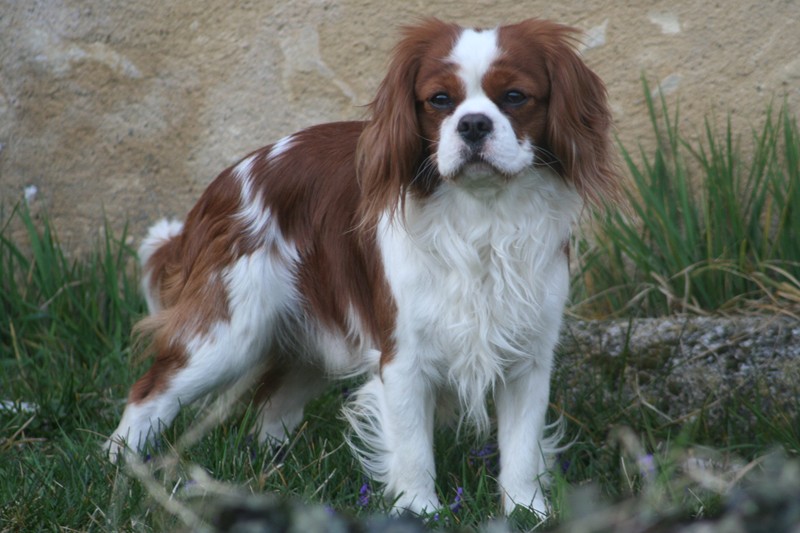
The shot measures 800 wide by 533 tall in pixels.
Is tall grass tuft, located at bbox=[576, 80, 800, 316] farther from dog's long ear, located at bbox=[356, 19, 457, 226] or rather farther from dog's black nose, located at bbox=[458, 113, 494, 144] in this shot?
dog's black nose, located at bbox=[458, 113, 494, 144]

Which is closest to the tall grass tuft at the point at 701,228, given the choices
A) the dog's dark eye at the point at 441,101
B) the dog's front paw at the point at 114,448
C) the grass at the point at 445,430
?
the grass at the point at 445,430

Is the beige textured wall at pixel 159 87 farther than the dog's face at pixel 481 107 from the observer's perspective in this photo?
Yes

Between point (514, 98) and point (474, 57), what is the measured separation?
143mm

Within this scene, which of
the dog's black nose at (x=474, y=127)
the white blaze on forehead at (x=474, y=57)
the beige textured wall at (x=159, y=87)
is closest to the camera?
the dog's black nose at (x=474, y=127)

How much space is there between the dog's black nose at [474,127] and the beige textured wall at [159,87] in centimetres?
179

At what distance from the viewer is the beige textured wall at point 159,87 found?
4.30 meters

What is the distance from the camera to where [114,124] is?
14.5 ft

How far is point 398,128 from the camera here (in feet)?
8.93

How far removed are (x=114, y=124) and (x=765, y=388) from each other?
2791 mm

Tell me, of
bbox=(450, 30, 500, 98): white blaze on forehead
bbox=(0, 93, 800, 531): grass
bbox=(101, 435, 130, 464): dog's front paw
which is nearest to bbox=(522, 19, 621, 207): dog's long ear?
bbox=(450, 30, 500, 98): white blaze on forehead

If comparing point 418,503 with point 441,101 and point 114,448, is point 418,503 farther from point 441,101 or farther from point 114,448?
point 441,101

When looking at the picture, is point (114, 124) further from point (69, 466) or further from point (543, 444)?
point (543, 444)

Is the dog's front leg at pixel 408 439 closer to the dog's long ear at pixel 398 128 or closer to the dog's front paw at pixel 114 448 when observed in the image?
the dog's long ear at pixel 398 128

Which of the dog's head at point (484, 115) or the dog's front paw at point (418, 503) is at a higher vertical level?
the dog's head at point (484, 115)
